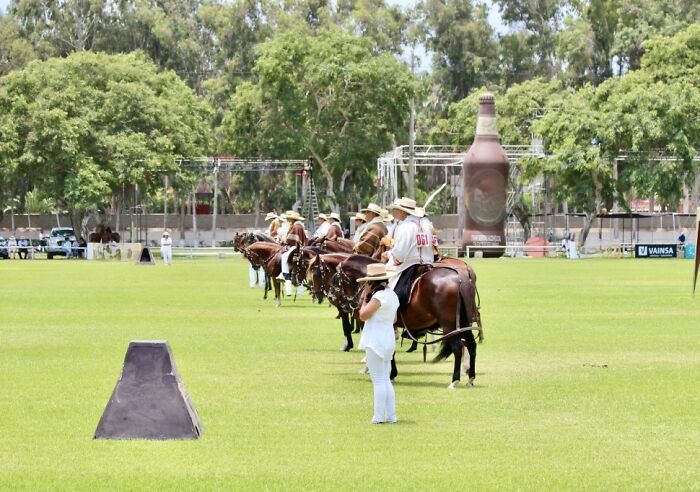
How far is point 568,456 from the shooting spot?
13086 mm

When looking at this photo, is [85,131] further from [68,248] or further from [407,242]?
[407,242]

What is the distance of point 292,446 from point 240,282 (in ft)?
115

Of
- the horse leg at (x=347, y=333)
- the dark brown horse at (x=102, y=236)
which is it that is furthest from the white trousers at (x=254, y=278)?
the dark brown horse at (x=102, y=236)

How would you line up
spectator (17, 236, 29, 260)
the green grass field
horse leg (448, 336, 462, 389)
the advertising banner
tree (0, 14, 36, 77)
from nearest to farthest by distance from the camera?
the green grass field, horse leg (448, 336, 462, 389), the advertising banner, spectator (17, 236, 29, 260), tree (0, 14, 36, 77)

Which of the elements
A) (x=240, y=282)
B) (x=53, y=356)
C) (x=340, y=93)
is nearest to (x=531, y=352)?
(x=53, y=356)

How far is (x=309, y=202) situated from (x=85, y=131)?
42.3ft

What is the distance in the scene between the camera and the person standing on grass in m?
14.8

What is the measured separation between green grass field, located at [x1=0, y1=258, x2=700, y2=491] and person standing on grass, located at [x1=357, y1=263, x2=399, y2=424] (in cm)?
27

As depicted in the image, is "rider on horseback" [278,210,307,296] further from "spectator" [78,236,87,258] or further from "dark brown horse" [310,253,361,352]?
"spectator" [78,236,87,258]

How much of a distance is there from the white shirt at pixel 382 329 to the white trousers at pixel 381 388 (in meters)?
0.07

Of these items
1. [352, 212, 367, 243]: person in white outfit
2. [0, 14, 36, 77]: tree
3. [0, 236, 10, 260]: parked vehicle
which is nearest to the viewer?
[352, 212, 367, 243]: person in white outfit

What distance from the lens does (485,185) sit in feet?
267

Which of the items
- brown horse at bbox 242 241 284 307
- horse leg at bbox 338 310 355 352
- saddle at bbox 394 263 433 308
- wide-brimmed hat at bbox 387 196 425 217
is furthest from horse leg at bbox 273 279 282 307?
wide-brimmed hat at bbox 387 196 425 217

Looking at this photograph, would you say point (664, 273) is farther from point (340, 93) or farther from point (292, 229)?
point (340, 93)
